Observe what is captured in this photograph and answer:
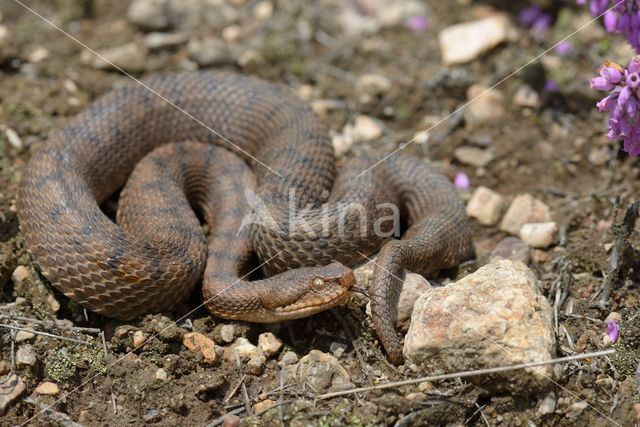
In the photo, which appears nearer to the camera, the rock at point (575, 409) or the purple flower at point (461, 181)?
the rock at point (575, 409)

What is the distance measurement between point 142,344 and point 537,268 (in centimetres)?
364

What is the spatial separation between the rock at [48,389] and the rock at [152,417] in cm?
74

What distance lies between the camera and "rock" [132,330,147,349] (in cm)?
577

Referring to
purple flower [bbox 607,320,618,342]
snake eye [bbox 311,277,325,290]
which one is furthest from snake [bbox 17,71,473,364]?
purple flower [bbox 607,320,618,342]

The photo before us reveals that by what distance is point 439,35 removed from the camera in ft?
30.2

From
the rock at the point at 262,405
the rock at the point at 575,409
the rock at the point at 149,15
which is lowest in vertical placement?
the rock at the point at 575,409

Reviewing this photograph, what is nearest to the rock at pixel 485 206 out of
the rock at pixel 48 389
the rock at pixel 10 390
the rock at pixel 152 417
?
the rock at pixel 152 417

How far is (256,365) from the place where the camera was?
224 inches

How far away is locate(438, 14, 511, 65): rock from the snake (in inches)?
80.6

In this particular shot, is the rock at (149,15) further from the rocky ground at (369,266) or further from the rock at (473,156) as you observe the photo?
the rock at (473,156)

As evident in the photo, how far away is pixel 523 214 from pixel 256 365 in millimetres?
3186

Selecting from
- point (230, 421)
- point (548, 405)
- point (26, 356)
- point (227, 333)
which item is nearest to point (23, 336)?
point (26, 356)

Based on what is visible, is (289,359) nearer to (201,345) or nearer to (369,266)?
(201,345)

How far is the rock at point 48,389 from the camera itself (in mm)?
5457
